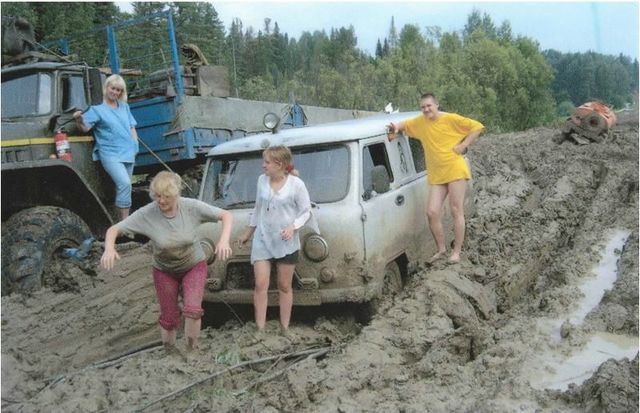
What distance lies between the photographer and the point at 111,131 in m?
7.23

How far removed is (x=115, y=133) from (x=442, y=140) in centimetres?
361

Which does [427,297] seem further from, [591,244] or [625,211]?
[625,211]

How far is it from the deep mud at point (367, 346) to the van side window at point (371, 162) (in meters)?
1.02

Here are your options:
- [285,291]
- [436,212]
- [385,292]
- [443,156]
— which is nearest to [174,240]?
[285,291]

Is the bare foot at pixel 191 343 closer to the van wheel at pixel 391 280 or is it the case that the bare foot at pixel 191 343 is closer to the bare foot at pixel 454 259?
the van wheel at pixel 391 280

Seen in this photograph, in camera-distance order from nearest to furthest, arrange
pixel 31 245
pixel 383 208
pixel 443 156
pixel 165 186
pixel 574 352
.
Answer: pixel 574 352
pixel 165 186
pixel 383 208
pixel 31 245
pixel 443 156

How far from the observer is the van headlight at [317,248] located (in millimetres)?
5184

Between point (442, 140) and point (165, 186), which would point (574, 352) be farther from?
point (165, 186)

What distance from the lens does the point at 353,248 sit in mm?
5207

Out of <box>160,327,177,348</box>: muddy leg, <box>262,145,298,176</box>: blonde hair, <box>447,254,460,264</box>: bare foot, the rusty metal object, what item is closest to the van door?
<box>447,254,460,264</box>: bare foot

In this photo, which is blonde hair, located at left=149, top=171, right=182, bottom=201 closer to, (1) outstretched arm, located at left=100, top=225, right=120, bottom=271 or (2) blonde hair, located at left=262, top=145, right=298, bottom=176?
(1) outstretched arm, located at left=100, top=225, right=120, bottom=271

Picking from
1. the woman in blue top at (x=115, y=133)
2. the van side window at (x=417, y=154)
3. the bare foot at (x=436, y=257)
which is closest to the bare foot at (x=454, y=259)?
the bare foot at (x=436, y=257)

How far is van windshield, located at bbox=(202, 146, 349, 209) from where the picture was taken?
18.2 feet

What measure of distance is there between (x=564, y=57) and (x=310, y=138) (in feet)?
248
